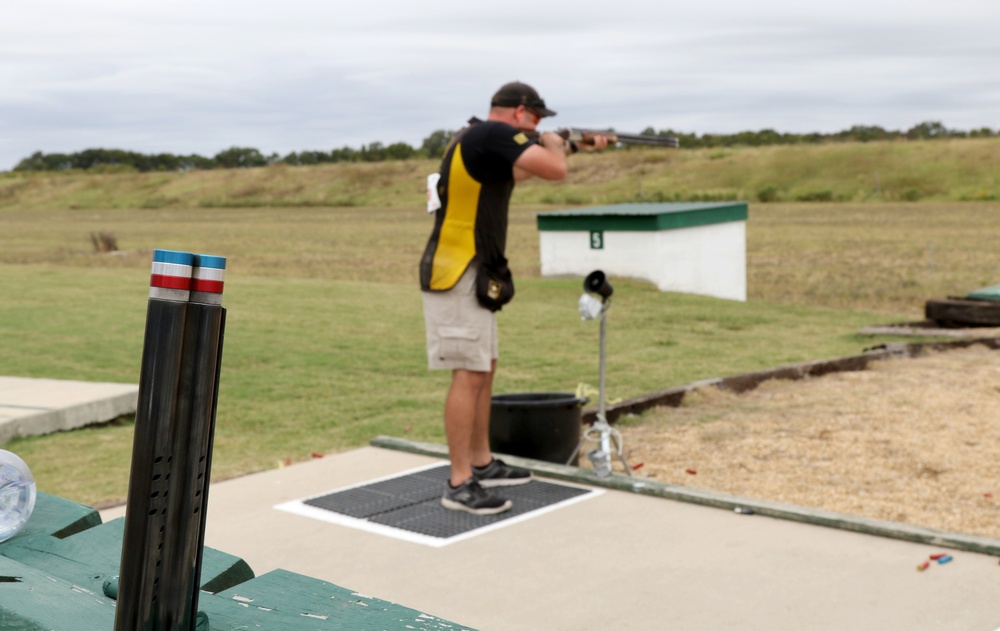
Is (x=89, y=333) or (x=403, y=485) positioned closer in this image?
(x=403, y=485)

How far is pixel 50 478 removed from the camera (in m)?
5.62

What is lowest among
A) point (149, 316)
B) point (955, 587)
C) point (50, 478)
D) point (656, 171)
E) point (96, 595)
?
point (50, 478)

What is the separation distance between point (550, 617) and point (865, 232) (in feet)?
84.9

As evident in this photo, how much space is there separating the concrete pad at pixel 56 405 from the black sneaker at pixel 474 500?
2.88 meters

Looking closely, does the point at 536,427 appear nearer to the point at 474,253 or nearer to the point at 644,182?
the point at 474,253

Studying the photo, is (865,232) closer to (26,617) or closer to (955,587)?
(955,587)

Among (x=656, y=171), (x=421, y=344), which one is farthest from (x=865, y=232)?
(x=656, y=171)

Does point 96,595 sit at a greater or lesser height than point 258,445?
greater

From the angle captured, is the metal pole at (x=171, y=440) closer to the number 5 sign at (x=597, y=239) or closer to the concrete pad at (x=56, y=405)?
the concrete pad at (x=56, y=405)

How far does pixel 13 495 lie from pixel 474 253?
2590mm

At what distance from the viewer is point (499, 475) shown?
5.11 m

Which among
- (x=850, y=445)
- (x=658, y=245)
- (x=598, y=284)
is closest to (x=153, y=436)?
(x=598, y=284)

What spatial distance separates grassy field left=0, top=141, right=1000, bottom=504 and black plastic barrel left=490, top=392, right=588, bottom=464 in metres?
1.05

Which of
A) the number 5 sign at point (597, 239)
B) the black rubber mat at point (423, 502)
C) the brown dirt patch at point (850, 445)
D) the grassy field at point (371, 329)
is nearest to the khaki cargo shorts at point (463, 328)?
the black rubber mat at point (423, 502)
